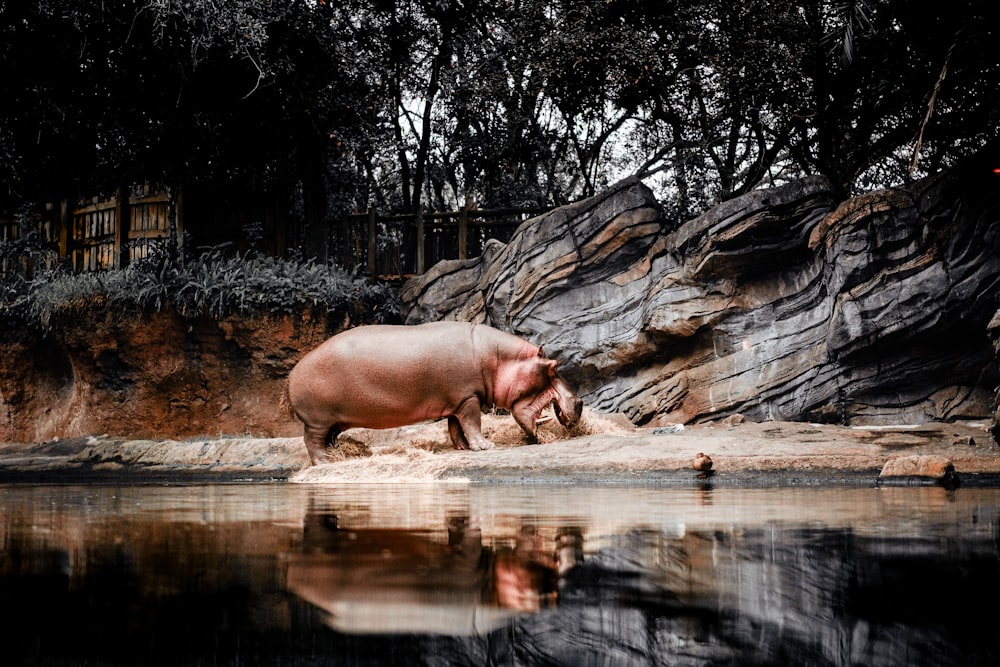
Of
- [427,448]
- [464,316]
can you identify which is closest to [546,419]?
[427,448]

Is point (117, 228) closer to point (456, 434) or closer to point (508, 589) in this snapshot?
point (456, 434)

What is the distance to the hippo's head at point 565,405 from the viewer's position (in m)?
9.68

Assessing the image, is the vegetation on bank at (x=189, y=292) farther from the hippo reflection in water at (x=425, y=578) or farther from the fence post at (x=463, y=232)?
the hippo reflection in water at (x=425, y=578)

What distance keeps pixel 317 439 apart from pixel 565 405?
268 centimetres

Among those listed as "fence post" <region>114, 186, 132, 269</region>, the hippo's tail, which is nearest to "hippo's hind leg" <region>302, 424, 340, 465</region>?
the hippo's tail

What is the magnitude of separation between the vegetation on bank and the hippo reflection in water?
10284mm

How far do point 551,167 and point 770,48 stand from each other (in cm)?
507

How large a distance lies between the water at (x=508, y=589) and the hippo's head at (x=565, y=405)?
576cm

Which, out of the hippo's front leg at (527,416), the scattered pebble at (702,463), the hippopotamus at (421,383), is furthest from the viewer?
the hippo's front leg at (527,416)

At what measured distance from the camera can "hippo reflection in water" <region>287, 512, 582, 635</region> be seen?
169 cm

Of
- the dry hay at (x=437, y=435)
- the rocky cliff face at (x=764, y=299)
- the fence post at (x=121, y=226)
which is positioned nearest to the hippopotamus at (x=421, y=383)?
the dry hay at (x=437, y=435)

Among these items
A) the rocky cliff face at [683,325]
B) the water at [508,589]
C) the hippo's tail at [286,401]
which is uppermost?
the rocky cliff face at [683,325]

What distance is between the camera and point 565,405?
381 inches

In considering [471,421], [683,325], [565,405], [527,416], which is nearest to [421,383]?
[471,421]
